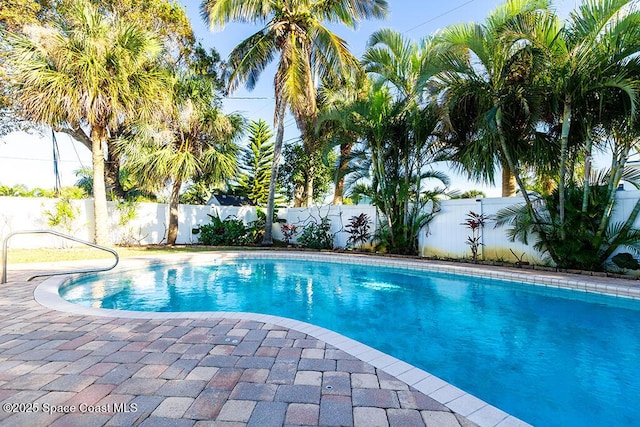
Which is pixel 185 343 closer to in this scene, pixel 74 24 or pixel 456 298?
pixel 456 298

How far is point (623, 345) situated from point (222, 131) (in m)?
11.8

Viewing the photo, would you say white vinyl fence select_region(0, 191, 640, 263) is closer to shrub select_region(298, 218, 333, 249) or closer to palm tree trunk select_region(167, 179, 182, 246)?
shrub select_region(298, 218, 333, 249)

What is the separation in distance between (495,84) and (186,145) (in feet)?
32.5

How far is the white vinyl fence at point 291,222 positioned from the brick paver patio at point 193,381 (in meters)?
6.69

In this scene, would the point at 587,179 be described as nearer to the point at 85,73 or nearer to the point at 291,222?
the point at 291,222

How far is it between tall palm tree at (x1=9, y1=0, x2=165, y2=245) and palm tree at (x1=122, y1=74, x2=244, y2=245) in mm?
1259

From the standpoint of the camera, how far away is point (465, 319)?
4.45m

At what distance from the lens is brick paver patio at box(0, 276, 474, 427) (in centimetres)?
173

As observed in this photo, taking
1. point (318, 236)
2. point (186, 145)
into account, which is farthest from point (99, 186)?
point (318, 236)

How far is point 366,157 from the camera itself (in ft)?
32.0

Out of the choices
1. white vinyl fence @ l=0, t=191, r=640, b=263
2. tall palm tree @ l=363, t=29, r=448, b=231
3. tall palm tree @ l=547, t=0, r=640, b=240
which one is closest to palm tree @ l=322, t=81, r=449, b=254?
tall palm tree @ l=363, t=29, r=448, b=231

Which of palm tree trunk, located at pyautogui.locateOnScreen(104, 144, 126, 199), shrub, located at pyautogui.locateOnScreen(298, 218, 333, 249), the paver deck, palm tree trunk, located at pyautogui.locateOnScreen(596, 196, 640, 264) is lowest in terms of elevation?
the paver deck

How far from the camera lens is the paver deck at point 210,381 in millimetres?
1731

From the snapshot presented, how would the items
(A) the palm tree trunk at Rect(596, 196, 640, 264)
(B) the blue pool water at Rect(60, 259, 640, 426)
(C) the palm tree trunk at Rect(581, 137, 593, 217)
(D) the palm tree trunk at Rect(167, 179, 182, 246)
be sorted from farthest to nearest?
(D) the palm tree trunk at Rect(167, 179, 182, 246) < (C) the palm tree trunk at Rect(581, 137, 593, 217) < (A) the palm tree trunk at Rect(596, 196, 640, 264) < (B) the blue pool water at Rect(60, 259, 640, 426)
